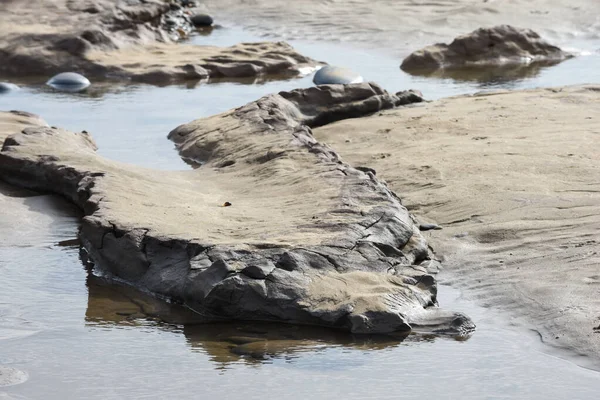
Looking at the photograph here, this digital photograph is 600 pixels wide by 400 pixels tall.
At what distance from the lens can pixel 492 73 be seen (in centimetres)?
1184

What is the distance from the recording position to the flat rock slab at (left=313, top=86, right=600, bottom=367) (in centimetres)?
486

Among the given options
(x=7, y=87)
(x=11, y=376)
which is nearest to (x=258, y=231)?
(x=11, y=376)

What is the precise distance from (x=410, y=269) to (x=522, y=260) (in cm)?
60

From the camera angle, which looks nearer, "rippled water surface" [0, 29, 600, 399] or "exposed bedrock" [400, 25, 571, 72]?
"rippled water surface" [0, 29, 600, 399]

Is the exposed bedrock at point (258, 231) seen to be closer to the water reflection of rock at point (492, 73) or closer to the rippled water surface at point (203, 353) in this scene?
the rippled water surface at point (203, 353)

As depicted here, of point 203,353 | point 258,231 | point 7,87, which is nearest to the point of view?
point 203,353

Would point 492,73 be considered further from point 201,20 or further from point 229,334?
point 229,334

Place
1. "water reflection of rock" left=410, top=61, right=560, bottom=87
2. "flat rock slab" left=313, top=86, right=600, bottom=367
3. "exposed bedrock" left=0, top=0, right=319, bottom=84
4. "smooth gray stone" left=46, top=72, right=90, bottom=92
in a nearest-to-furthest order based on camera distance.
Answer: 1. "flat rock slab" left=313, top=86, right=600, bottom=367
2. "smooth gray stone" left=46, top=72, right=90, bottom=92
3. "water reflection of rock" left=410, top=61, right=560, bottom=87
4. "exposed bedrock" left=0, top=0, right=319, bottom=84

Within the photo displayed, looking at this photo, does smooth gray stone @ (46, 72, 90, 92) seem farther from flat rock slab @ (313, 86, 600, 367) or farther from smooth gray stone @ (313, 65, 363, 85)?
flat rock slab @ (313, 86, 600, 367)

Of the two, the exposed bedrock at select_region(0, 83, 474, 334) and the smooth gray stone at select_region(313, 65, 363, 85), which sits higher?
the exposed bedrock at select_region(0, 83, 474, 334)

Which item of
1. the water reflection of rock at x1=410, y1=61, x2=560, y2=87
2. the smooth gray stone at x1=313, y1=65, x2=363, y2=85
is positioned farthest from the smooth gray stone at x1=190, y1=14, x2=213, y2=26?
the smooth gray stone at x1=313, y1=65, x2=363, y2=85

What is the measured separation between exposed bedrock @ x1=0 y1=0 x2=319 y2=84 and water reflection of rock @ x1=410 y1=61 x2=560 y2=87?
4.89 ft

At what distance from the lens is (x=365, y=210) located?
5547 millimetres

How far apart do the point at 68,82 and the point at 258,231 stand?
6.50 metres
